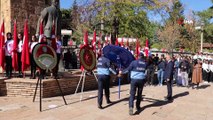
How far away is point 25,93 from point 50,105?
1490 mm

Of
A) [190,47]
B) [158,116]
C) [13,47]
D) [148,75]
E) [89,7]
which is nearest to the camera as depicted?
[158,116]

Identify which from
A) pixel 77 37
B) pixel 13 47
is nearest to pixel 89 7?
pixel 13 47

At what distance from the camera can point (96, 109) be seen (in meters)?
9.77

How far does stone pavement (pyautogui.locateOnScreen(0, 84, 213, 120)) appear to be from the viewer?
8914mm

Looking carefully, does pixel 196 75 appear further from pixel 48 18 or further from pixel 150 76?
pixel 48 18

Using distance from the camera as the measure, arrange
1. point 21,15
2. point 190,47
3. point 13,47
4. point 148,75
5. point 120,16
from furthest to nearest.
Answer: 1. point 190,47
2. point 120,16
3. point 148,75
4. point 21,15
5. point 13,47

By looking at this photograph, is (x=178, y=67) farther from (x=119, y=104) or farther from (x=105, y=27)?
(x=105, y=27)

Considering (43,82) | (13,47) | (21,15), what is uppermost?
(21,15)

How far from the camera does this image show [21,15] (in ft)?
51.9

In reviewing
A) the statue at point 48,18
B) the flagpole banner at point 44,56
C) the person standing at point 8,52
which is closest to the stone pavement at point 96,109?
the flagpole banner at point 44,56

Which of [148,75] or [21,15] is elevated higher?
[21,15]

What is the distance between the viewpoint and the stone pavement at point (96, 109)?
29.2ft

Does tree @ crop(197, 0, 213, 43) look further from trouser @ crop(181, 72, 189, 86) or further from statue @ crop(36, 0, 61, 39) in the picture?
statue @ crop(36, 0, 61, 39)

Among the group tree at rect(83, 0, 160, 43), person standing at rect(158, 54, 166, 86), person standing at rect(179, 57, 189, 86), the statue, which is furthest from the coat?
the statue
